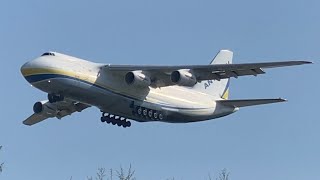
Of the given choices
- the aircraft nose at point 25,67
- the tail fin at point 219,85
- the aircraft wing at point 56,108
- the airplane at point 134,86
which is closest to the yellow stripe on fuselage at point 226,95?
the tail fin at point 219,85

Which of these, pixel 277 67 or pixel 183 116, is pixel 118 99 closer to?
pixel 183 116

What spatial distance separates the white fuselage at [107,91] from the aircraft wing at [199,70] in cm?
67

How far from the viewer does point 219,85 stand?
47.7 m

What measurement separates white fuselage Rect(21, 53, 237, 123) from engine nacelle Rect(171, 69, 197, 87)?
2.12 m

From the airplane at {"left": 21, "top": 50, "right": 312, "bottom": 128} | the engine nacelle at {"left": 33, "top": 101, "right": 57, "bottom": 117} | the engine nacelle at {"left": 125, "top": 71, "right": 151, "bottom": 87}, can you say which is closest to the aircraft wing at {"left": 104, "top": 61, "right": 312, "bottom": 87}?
the airplane at {"left": 21, "top": 50, "right": 312, "bottom": 128}

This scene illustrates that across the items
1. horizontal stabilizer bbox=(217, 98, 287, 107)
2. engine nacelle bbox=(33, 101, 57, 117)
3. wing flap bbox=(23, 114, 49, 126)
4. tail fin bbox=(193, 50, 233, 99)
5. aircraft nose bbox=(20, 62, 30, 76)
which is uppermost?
tail fin bbox=(193, 50, 233, 99)

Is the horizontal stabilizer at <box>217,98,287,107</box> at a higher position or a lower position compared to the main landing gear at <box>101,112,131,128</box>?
higher

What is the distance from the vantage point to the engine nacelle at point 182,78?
3878 centimetres

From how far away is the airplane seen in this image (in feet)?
124

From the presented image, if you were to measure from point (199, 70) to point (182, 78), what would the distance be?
1.06 m

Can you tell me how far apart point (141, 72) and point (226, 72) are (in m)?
3.96

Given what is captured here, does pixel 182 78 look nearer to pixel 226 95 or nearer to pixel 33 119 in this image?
pixel 226 95

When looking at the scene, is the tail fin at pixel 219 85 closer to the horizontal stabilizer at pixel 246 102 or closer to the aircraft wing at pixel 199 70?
the horizontal stabilizer at pixel 246 102

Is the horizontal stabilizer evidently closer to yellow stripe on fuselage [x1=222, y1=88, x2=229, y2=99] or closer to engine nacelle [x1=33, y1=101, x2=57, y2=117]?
yellow stripe on fuselage [x1=222, y1=88, x2=229, y2=99]
